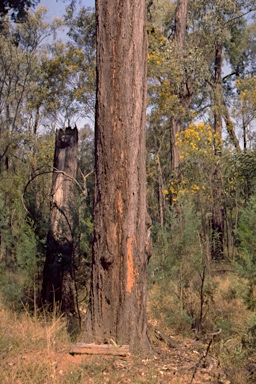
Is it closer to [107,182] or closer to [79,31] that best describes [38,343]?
[107,182]

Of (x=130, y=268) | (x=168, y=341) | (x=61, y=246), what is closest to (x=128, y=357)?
(x=130, y=268)

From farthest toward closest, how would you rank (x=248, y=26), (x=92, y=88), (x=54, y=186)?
1. (x=248, y=26)
2. (x=92, y=88)
3. (x=54, y=186)

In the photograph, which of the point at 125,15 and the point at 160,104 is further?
the point at 160,104

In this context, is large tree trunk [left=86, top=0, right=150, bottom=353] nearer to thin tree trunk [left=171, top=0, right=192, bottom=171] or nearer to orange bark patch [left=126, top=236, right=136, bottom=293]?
orange bark patch [left=126, top=236, right=136, bottom=293]

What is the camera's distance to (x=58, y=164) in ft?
25.6

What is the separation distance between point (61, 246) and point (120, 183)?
8.05ft

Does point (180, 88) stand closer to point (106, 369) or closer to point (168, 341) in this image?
point (168, 341)

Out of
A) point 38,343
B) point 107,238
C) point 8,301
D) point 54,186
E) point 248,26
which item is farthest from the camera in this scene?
point 248,26

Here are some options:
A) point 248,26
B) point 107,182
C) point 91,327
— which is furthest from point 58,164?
point 248,26

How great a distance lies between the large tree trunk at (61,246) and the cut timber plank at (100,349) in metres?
2.09

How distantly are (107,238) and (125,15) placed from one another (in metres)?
2.25

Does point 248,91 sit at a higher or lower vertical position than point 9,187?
higher

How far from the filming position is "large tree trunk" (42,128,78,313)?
712cm

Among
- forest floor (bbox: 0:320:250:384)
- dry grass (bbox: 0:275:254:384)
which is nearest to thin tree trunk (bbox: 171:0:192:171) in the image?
dry grass (bbox: 0:275:254:384)
